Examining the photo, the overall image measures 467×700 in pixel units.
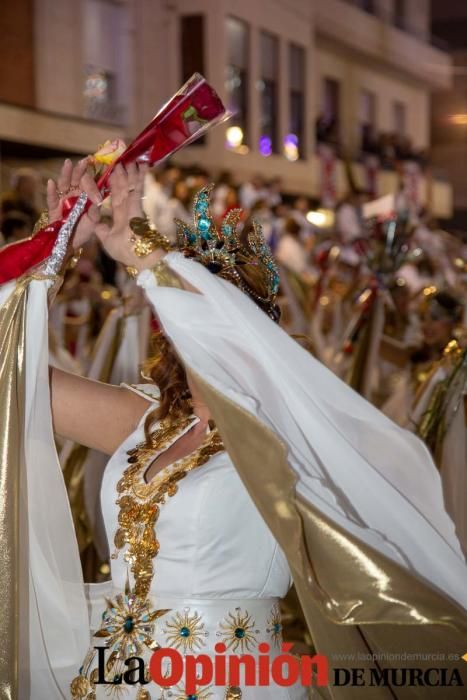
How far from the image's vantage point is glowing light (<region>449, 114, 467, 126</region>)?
996 inches

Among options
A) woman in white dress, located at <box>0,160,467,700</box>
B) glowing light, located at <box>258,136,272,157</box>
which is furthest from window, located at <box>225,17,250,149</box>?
woman in white dress, located at <box>0,160,467,700</box>

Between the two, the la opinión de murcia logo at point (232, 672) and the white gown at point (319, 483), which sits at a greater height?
the white gown at point (319, 483)

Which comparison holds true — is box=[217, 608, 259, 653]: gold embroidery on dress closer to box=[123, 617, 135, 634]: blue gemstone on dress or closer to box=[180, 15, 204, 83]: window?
box=[123, 617, 135, 634]: blue gemstone on dress

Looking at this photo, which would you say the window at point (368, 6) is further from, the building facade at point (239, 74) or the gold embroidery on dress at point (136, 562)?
the gold embroidery on dress at point (136, 562)

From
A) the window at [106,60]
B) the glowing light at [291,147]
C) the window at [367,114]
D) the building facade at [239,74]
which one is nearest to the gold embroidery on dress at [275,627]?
the building facade at [239,74]

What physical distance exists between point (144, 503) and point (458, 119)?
24384 millimetres

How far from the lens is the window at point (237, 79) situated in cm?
1549

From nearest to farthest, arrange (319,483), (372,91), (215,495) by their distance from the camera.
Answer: (319,483) < (215,495) < (372,91)

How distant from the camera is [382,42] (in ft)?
69.1

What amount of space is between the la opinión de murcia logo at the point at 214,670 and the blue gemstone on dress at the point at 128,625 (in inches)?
1.8

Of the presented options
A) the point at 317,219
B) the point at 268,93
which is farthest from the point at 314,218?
the point at 268,93

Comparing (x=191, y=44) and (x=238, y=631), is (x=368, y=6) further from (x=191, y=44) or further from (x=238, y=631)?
(x=238, y=631)

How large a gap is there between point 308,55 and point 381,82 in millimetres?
4797

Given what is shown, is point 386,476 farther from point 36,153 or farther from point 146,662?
point 36,153
